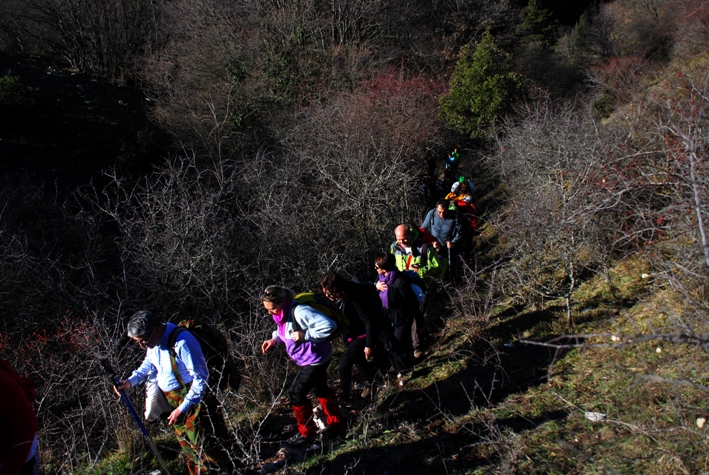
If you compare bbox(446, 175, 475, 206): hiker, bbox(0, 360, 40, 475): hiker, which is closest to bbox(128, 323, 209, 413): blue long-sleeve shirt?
bbox(0, 360, 40, 475): hiker

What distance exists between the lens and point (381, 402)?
4.46 metres

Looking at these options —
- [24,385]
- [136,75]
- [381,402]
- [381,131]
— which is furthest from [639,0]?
[24,385]

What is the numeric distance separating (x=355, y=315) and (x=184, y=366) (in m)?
1.62

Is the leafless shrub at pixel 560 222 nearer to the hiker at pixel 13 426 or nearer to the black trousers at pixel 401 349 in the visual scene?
the black trousers at pixel 401 349

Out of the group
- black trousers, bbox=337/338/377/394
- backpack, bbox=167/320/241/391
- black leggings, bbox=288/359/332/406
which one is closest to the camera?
backpack, bbox=167/320/241/391

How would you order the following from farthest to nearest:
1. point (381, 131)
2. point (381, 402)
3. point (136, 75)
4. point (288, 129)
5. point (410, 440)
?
point (136, 75), point (288, 129), point (381, 131), point (381, 402), point (410, 440)

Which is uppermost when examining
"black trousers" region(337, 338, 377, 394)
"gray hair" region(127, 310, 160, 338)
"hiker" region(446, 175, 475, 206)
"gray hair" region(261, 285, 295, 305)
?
"gray hair" region(127, 310, 160, 338)

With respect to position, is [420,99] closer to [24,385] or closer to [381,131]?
[381,131]

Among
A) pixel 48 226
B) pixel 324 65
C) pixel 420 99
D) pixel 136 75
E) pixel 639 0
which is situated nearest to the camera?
pixel 48 226

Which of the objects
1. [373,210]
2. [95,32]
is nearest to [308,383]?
[373,210]

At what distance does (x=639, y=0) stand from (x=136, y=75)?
23.0 meters

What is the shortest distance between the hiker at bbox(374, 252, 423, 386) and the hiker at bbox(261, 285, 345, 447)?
840 mm

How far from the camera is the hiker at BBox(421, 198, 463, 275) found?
6.39 metres

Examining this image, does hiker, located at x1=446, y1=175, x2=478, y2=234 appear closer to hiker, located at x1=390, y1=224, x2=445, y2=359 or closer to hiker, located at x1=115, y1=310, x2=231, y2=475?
hiker, located at x1=390, y1=224, x2=445, y2=359
